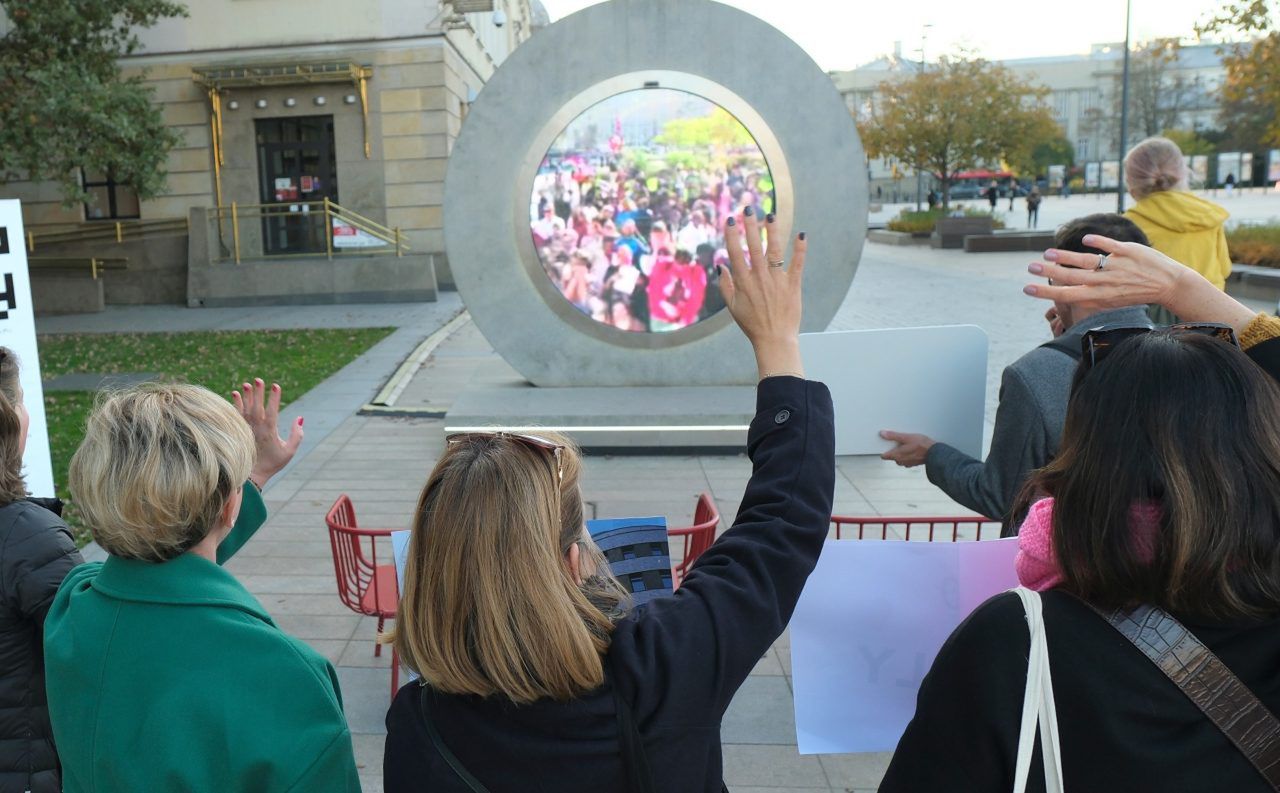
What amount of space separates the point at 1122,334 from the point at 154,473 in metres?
1.81

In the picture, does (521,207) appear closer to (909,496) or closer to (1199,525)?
(909,496)

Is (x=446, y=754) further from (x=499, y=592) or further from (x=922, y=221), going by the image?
(x=922, y=221)

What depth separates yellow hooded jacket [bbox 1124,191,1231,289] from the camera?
5691 mm

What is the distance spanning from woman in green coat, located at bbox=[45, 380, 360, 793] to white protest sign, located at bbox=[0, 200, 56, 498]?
14.1 feet

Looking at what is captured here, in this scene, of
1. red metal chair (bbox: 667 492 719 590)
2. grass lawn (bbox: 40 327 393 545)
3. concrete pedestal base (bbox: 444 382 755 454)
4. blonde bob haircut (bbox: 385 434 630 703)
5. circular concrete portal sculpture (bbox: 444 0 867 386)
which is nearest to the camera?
blonde bob haircut (bbox: 385 434 630 703)

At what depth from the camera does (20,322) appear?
5.76m

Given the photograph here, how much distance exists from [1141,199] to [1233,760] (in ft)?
16.6

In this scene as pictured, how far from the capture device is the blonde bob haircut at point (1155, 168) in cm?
574

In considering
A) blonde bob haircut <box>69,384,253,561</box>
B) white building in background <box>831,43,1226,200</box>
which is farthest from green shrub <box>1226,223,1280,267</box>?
white building in background <box>831,43,1226,200</box>

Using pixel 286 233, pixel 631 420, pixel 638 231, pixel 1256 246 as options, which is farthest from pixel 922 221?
pixel 631 420

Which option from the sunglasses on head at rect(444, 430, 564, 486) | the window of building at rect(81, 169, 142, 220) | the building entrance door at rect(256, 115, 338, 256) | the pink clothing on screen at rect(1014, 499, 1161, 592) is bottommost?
the pink clothing on screen at rect(1014, 499, 1161, 592)

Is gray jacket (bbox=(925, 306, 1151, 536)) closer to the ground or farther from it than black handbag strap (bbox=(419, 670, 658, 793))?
farther from it

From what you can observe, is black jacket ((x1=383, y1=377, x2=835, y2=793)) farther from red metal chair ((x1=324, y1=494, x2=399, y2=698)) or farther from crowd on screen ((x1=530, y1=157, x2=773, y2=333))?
crowd on screen ((x1=530, y1=157, x2=773, y2=333))

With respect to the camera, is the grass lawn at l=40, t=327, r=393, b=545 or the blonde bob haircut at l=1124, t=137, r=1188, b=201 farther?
the grass lawn at l=40, t=327, r=393, b=545
